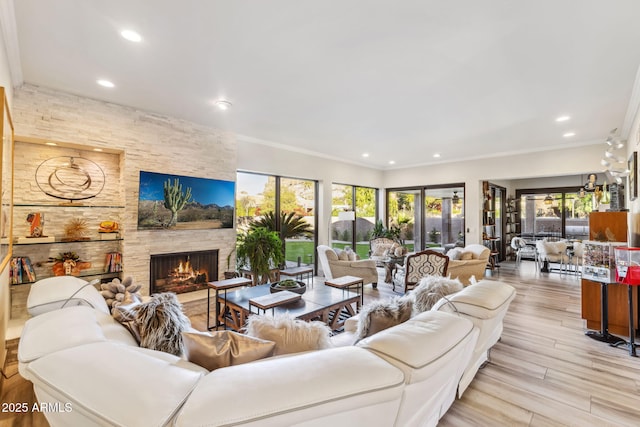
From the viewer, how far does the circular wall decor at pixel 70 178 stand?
11.8 feet

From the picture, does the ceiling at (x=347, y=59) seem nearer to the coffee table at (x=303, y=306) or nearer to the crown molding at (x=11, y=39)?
the crown molding at (x=11, y=39)

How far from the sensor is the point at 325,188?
22.8ft

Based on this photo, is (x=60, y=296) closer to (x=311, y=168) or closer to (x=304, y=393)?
(x=304, y=393)

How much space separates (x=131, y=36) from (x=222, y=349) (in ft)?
8.43

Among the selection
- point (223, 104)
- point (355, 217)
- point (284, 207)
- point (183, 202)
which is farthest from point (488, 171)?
point (183, 202)

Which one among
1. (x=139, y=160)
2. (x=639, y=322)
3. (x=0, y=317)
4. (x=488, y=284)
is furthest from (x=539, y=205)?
(x=0, y=317)

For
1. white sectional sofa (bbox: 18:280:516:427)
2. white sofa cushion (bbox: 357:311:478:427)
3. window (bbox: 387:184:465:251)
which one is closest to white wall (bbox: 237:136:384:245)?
window (bbox: 387:184:465:251)

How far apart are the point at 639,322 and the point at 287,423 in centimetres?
479

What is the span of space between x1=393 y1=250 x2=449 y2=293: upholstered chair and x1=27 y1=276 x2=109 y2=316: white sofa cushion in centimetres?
394

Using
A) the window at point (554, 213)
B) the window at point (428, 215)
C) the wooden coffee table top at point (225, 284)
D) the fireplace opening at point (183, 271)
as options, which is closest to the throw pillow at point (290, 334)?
the wooden coffee table top at point (225, 284)

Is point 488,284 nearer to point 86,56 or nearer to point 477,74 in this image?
point 477,74

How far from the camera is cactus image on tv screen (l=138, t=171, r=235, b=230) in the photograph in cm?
409

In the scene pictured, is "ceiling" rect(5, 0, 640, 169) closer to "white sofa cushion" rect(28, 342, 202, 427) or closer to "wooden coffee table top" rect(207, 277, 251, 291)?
"white sofa cushion" rect(28, 342, 202, 427)

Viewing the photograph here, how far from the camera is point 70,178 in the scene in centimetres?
378
